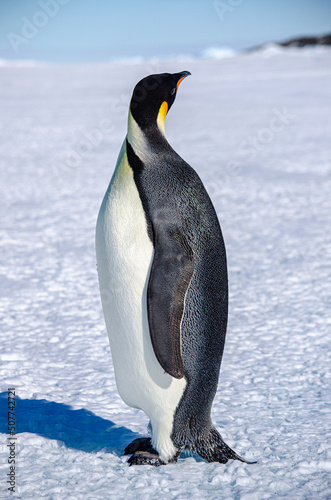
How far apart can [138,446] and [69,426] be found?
0.30 metres

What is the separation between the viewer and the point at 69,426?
1974 mm

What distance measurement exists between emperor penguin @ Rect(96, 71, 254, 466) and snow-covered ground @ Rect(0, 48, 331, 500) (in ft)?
0.50

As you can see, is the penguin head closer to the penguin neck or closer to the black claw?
the penguin neck

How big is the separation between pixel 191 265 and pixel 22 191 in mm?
4456

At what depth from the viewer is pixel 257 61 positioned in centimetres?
2475

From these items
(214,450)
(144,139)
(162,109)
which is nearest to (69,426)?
(214,450)

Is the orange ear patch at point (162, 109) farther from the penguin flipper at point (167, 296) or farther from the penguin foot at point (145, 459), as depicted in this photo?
the penguin foot at point (145, 459)

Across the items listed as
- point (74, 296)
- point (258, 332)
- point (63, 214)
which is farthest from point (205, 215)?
point (63, 214)

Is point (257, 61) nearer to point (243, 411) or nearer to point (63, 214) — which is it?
point (63, 214)

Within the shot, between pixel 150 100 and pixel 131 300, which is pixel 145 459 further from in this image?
pixel 150 100

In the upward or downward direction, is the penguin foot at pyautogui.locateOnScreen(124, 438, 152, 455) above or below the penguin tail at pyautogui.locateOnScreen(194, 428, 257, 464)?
below

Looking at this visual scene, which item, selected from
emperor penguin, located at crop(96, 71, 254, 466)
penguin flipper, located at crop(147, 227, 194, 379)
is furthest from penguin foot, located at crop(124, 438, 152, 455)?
penguin flipper, located at crop(147, 227, 194, 379)

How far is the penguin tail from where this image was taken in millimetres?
1762

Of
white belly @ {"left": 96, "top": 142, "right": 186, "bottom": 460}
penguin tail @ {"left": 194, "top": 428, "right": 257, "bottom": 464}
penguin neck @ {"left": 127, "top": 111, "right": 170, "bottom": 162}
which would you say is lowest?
penguin tail @ {"left": 194, "top": 428, "right": 257, "bottom": 464}
